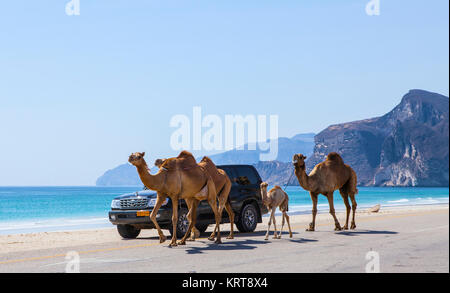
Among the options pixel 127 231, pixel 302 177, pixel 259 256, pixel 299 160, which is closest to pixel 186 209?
pixel 127 231

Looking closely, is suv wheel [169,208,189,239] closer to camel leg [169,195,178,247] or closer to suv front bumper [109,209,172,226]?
suv front bumper [109,209,172,226]

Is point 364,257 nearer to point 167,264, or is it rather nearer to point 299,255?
point 299,255

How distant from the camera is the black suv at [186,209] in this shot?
61.1 feet

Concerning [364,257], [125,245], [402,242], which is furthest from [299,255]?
[125,245]

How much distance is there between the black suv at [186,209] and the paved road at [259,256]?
4.51 feet

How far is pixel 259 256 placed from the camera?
13.7 meters

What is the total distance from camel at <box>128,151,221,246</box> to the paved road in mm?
829

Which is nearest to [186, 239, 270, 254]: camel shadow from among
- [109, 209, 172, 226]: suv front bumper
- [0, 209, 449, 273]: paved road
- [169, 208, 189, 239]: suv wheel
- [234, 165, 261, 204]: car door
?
[0, 209, 449, 273]: paved road

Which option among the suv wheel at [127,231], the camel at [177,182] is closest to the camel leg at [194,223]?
the camel at [177,182]

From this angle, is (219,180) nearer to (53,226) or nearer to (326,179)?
(326,179)

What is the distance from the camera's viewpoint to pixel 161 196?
16.4 metres

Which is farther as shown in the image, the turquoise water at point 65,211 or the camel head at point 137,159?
the turquoise water at point 65,211

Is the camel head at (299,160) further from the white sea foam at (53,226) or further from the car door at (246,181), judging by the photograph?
the white sea foam at (53,226)
